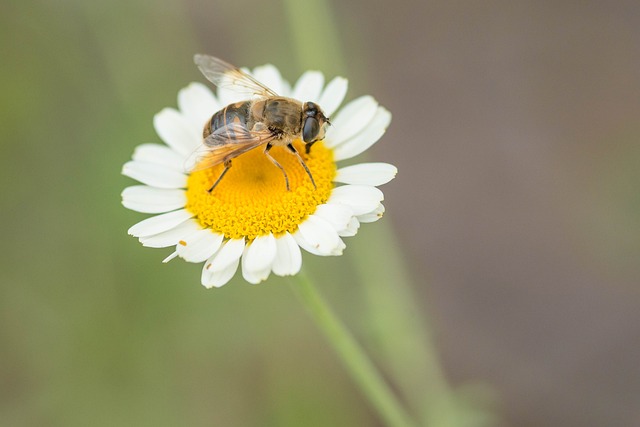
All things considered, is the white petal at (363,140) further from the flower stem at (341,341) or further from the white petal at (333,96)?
the flower stem at (341,341)

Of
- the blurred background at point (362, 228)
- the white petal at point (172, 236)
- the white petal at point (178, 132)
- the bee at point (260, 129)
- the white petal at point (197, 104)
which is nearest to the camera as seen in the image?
the white petal at point (172, 236)

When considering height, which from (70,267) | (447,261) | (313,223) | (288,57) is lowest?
(447,261)

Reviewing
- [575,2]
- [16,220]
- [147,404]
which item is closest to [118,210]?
[16,220]

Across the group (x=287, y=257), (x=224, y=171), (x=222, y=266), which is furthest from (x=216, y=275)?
(x=224, y=171)

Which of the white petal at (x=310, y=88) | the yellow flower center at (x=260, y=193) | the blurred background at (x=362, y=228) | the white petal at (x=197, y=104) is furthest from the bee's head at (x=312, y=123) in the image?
the blurred background at (x=362, y=228)

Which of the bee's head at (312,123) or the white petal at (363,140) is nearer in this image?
the bee's head at (312,123)

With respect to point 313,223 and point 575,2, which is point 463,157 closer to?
point 575,2
